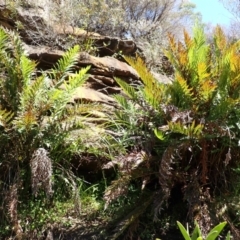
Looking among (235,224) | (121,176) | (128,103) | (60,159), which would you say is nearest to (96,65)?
(128,103)

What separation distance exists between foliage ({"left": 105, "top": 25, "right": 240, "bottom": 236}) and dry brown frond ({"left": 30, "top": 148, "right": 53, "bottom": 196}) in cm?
54

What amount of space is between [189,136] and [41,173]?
133cm

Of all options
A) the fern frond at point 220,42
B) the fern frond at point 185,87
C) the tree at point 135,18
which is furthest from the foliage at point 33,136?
the tree at point 135,18

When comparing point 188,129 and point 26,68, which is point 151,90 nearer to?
point 188,129

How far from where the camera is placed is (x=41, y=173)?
3596 mm

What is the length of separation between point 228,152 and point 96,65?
2788mm

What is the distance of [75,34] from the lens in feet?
20.7

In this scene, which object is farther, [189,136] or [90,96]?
[90,96]

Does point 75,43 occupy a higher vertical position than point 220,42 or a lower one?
lower

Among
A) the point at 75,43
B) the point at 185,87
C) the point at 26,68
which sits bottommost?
the point at 75,43

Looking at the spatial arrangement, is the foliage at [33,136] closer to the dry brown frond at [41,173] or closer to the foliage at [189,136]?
the dry brown frond at [41,173]

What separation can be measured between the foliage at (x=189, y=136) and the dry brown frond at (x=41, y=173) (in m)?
0.54

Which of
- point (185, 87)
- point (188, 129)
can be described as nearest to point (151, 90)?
point (185, 87)

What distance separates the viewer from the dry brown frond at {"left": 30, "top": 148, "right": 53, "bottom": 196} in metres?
3.57
